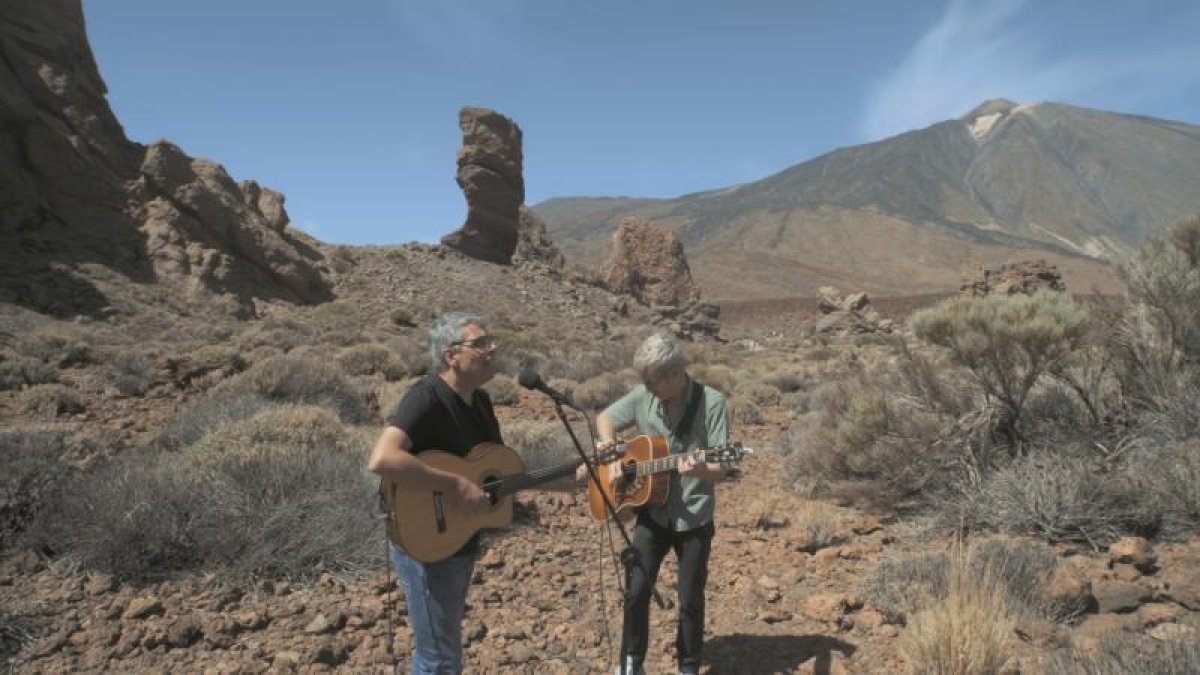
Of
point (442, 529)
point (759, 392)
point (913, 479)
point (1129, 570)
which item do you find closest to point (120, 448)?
point (442, 529)

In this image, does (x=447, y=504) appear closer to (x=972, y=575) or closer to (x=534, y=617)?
(x=534, y=617)

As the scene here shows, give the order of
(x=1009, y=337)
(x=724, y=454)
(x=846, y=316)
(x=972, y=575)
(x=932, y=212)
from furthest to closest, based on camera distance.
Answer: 1. (x=932, y=212)
2. (x=846, y=316)
3. (x=1009, y=337)
4. (x=972, y=575)
5. (x=724, y=454)

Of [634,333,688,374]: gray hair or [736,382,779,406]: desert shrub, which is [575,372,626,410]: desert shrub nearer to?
[736,382,779,406]: desert shrub

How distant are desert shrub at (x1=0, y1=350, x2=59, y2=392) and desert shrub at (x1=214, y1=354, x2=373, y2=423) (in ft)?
9.31

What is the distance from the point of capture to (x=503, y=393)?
11570 millimetres

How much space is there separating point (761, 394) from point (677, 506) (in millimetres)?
10752

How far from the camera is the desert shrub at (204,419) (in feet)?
24.3

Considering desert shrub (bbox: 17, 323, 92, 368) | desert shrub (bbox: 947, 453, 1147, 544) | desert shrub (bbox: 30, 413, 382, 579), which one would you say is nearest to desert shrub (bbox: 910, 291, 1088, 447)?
desert shrub (bbox: 947, 453, 1147, 544)

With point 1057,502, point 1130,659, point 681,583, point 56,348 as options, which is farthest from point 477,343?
point 56,348

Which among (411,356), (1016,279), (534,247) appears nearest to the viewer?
(411,356)

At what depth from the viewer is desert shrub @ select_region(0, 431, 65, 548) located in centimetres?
472

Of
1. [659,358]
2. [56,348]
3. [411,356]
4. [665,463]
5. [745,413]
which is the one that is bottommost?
[745,413]

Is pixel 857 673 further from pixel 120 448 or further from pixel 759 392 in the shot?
pixel 759 392

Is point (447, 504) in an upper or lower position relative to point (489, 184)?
lower
